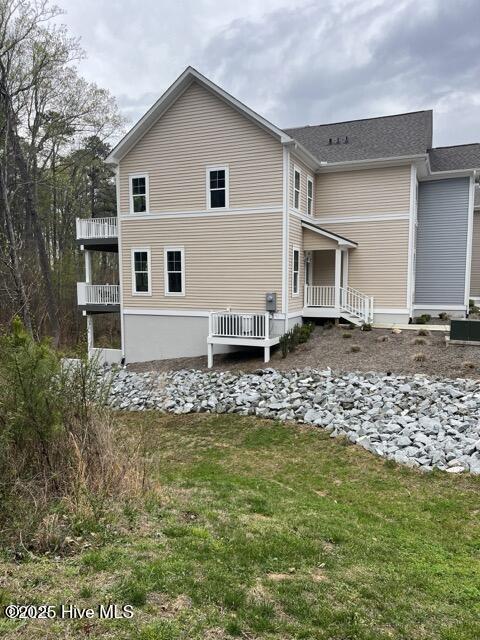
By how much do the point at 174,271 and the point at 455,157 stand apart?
479 inches

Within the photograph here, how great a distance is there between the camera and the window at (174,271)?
49.3 ft

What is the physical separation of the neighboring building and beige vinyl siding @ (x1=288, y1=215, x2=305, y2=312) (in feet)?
0.22

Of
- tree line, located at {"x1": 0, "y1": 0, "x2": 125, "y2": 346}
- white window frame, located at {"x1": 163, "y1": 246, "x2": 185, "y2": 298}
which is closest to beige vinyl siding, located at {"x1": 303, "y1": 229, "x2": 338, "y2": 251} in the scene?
white window frame, located at {"x1": 163, "y1": 246, "x2": 185, "y2": 298}

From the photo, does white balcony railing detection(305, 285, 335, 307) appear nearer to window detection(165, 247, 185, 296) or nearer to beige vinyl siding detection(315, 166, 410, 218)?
beige vinyl siding detection(315, 166, 410, 218)

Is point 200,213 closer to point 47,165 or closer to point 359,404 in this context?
point 359,404

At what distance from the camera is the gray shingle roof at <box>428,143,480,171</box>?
53.8 feet

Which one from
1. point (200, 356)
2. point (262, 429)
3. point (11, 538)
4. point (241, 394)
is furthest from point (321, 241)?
point (11, 538)

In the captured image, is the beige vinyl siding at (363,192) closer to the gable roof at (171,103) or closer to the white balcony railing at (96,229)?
the gable roof at (171,103)

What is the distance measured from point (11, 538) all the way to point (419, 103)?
2713cm

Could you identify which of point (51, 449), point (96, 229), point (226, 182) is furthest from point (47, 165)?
point (51, 449)

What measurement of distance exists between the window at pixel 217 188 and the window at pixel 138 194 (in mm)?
2543

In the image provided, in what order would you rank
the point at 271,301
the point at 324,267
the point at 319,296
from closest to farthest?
the point at 271,301, the point at 319,296, the point at 324,267

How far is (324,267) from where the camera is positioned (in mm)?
16219

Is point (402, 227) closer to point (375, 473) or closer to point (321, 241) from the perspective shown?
point (321, 241)
